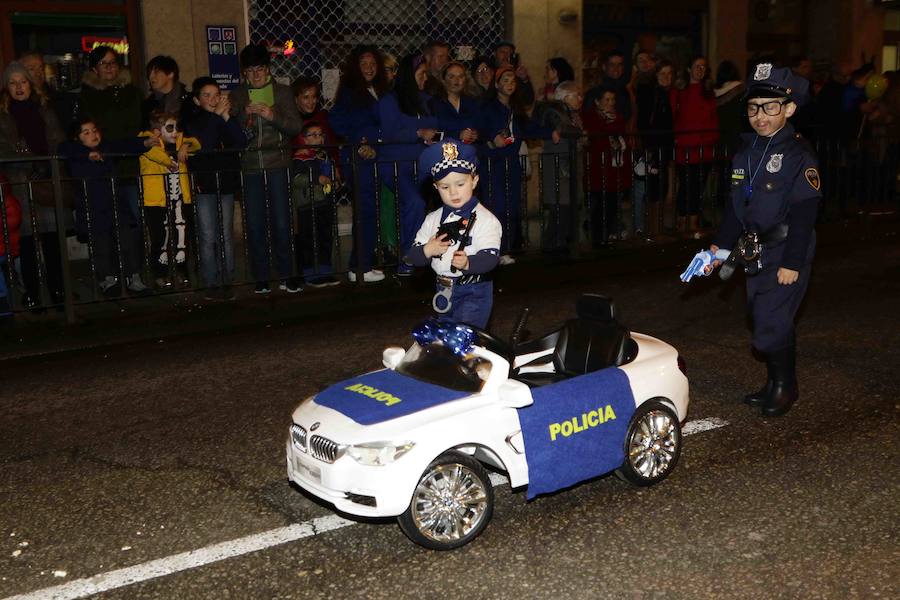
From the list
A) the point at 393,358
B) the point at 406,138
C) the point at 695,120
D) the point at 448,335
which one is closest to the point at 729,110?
the point at 695,120

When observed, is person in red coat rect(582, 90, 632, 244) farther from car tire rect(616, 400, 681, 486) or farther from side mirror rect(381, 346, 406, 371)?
side mirror rect(381, 346, 406, 371)

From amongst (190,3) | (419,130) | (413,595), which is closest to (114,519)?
(413,595)

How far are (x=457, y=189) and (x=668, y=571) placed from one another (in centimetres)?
232

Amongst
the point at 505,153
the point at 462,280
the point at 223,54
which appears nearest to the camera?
the point at 462,280

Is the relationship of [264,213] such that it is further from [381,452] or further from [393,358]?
[381,452]

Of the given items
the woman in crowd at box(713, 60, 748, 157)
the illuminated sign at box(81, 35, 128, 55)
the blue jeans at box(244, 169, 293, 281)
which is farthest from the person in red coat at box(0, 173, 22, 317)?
the woman in crowd at box(713, 60, 748, 157)

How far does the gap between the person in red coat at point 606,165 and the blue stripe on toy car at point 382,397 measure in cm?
736

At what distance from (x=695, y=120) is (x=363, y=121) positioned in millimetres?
4613

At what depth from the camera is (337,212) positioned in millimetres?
10484

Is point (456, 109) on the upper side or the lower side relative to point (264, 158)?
upper

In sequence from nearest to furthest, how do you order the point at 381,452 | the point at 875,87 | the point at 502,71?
the point at 381,452 < the point at 502,71 < the point at 875,87

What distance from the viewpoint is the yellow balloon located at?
15.4 m

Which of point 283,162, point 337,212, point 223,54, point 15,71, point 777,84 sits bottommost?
point 337,212

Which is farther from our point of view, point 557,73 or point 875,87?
point 875,87
